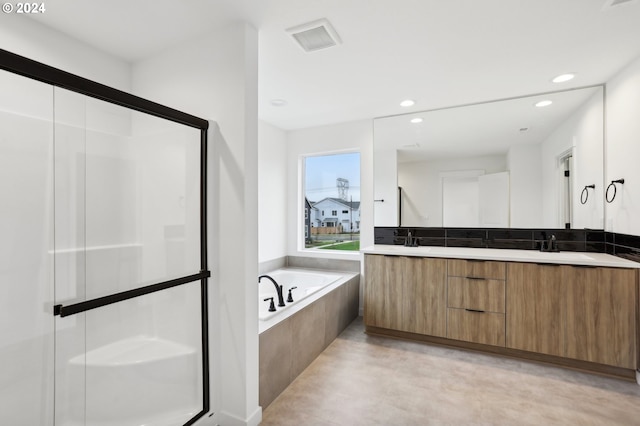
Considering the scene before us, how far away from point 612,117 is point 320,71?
2548mm

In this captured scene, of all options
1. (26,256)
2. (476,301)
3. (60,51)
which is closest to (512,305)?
(476,301)

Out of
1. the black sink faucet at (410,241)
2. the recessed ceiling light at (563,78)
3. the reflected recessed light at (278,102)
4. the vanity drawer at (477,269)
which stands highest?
the recessed ceiling light at (563,78)

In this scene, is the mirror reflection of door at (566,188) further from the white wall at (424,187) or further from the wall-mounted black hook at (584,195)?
the white wall at (424,187)

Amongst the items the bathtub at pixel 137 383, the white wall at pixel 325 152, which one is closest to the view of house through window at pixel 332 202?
the white wall at pixel 325 152

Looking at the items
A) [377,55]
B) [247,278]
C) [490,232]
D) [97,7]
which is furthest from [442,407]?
[97,7]

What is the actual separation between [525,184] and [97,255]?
365 cm

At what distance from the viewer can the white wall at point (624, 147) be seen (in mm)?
2293

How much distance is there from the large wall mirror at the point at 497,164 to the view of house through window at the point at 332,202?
1.32ft

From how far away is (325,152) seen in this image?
13.4 feet

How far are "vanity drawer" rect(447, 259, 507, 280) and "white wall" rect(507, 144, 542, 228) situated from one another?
28.9 inches

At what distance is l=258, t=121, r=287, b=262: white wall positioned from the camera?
381 centimetres

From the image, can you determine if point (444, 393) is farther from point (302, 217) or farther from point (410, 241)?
point (302, 217)

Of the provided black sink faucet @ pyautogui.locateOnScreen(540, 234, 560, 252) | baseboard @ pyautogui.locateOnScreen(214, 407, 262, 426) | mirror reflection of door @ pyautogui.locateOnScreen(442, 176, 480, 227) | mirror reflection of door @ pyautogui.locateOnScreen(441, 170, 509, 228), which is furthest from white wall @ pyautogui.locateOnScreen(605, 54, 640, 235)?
baseboard @ pyautogui.locateOnScreen(214, 407, 262, 426)

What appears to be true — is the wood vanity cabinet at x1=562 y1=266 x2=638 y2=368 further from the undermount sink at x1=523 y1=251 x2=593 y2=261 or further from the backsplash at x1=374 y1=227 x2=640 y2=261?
the backsplash at x1=374 y1=227 x2=640 y2=261
